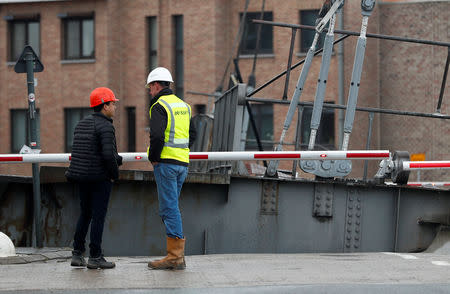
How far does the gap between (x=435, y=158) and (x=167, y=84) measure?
78.6ft

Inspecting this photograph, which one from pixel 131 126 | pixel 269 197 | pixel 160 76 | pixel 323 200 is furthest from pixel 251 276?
pixel 131 126

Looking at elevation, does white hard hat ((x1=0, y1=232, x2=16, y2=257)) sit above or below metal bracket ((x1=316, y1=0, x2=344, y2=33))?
below

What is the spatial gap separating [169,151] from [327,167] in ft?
9.45

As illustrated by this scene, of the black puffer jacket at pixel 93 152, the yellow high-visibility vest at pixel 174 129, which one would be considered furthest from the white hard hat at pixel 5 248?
the yellow high-visibility vest at pixel 174 129

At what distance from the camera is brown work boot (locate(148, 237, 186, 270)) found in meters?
8.82

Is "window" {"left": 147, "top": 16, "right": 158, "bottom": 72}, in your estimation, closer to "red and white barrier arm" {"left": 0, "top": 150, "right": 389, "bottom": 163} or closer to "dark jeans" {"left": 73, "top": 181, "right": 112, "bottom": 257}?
"red and white barrier arm" {"left": 0, "top": 150, "right": 389, "bottom": 163}

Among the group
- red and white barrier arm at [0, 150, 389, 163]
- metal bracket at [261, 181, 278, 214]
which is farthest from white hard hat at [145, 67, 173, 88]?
metal bracket at [261, 181, 278, 214]

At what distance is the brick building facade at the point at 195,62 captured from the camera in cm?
3177

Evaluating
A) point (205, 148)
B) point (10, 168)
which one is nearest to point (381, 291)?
point (205, 148)

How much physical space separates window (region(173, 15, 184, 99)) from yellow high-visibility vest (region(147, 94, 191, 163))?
2811 centimetres

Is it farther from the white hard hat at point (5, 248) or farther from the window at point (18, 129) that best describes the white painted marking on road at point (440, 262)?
the window at point (18, 129)

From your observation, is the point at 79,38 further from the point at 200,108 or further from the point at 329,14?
the point at 329,14

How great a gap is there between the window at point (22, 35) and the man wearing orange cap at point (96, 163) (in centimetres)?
3053

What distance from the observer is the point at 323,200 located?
1104 cm
